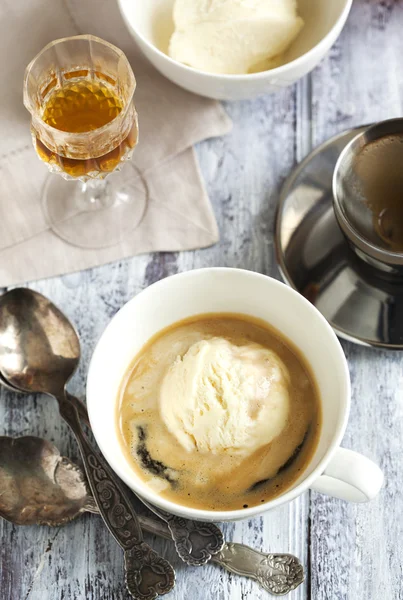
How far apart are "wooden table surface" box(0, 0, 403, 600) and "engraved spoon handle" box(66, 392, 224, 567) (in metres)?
0.08

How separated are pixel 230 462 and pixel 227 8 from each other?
94cm

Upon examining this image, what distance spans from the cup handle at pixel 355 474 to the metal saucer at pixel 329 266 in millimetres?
333

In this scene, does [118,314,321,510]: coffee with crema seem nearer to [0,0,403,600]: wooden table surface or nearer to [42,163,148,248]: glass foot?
[0,0,403,600]: wooden table surface

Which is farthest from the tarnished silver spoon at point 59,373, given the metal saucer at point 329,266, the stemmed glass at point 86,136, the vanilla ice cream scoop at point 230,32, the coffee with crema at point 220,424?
the vanilla ice cream scoop at point 230,32

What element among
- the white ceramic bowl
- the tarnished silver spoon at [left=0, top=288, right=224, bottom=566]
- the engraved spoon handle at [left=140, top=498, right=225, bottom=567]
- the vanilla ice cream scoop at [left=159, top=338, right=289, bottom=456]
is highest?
the white ceramic bowl

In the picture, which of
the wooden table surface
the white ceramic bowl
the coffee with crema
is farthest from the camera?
the white ceramic bowl

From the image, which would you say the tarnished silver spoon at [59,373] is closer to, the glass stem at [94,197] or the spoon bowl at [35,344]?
the spoon bowl at [35,344]

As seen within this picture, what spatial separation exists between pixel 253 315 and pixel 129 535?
1.48 ft

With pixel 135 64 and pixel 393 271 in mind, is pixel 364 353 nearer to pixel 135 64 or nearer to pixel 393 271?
pixel 393 271

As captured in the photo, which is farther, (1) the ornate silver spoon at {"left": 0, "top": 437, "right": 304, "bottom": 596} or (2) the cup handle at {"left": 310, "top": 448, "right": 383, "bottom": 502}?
(1) the ornate silver spoon at {"left": 0, "top": 437, "right": 304, "bottom": 596}

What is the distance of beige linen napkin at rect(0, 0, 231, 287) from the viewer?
5.35ft

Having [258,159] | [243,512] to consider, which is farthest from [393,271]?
[243,512]

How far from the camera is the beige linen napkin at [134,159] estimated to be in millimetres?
1632

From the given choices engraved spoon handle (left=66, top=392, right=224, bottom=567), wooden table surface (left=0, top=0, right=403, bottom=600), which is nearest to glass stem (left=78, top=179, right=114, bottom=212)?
wooden table surface (left=0, top=0, right=403, bottom=600)
